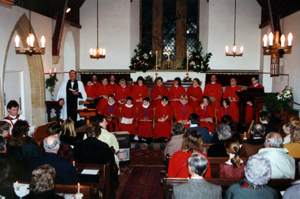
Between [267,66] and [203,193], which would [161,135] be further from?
[203,193]

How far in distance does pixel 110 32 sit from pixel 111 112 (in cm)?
542

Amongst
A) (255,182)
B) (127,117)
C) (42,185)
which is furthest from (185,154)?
(127,117)

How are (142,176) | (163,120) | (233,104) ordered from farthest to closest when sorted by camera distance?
(233,104)
(163,120)
(142,176)

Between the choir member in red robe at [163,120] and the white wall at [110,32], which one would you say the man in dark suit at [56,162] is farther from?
the white wall at [110,32]

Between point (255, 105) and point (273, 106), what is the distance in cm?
88

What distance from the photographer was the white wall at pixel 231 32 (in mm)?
16078

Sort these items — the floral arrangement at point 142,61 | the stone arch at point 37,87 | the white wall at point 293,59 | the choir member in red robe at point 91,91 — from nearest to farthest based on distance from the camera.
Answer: the white wall at point 293,59, the stone arch at point 37,87, the choir member in red robe at point 91,91, the floral arrangement at point 142,61

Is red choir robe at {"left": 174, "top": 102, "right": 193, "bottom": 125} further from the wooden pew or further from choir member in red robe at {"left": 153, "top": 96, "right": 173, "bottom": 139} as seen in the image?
the wooden pew

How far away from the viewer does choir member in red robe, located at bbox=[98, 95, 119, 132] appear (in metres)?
11.6

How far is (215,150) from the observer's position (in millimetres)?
5844

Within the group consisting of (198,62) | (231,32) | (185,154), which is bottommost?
(185,154)

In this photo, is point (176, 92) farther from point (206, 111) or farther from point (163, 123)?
point (163, 123)

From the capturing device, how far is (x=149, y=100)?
11.9 metres

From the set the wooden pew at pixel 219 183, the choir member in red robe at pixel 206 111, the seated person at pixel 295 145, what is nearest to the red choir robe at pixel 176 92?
the choir member in red robe at pixel 206 111
